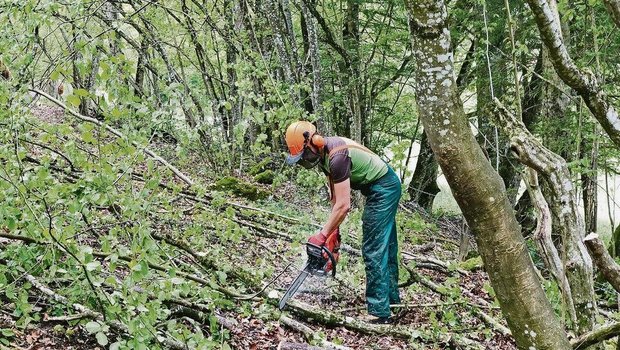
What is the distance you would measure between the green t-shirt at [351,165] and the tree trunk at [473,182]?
2.53 metres

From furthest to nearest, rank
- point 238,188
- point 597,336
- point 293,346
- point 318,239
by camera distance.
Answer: point 238,188 < point 318,239 < point 293,346 < point 597,336

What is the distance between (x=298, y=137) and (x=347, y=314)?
1.94m

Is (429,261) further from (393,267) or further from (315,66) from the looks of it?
(315,66)

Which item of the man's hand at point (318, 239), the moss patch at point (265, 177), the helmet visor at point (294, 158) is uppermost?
the helmet visor at point (294, 158)

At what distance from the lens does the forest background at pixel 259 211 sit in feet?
8.89

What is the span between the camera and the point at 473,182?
2588 millimetres

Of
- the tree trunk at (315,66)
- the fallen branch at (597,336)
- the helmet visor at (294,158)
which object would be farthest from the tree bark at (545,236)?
the tree trunk at (315,66)

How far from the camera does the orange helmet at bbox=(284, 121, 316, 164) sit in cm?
514

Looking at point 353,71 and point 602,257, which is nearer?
point 602,257

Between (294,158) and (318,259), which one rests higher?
(294,158)

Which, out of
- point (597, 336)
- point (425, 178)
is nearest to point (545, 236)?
point (597, 336)

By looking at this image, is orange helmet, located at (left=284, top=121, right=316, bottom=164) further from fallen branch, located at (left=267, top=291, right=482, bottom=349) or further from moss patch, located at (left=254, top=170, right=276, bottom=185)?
moss patch, located at (left=254, top=170, right=276, bottom=185)

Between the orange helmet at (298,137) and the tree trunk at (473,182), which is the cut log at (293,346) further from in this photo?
the tree trunk at (473,182)

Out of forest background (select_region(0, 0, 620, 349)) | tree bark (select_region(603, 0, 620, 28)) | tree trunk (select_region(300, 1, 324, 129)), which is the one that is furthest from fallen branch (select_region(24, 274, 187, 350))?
tree trunk (select_region(300, 1, 324, 129))
